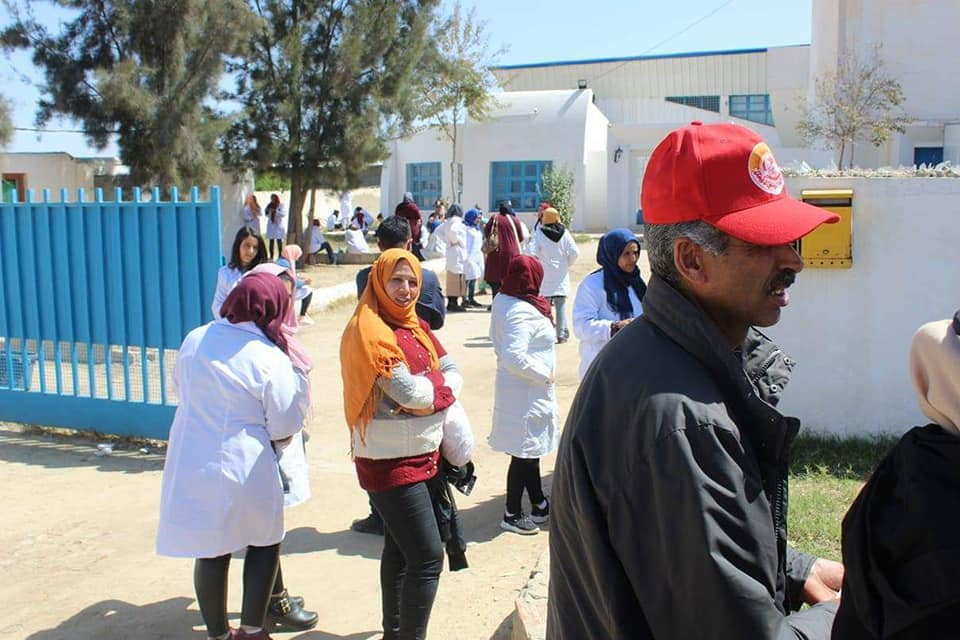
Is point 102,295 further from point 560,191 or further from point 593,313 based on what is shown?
point 560,191

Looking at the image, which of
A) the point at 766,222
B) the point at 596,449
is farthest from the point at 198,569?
the point at 766,222

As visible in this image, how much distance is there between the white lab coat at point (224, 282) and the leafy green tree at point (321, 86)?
14577 mm

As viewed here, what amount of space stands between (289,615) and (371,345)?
60.7 inches

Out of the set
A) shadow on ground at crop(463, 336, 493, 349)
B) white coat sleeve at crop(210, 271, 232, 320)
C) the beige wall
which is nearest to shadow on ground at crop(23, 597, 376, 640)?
white coat sleeve at crop(210, 271, 232, 320)

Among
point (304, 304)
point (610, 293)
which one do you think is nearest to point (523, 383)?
point (610, 293)

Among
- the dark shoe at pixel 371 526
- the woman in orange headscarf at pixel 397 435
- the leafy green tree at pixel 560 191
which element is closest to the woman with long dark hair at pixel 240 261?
the dark shoe at pixel 371 526

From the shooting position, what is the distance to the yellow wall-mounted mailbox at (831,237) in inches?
230

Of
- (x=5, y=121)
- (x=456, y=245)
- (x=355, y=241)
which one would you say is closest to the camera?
(x=456, y=245)

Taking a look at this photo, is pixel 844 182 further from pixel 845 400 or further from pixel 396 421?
pixel 396 421

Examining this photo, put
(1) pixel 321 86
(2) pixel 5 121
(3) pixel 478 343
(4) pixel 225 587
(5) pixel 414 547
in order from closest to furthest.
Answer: (5) pixel 414 547
(4) pixel 225 587
(3) pixel 478 343
(2) pixel 5 121
(1) pixel 321 86

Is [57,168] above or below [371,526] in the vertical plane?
above

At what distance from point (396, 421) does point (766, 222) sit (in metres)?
2.49

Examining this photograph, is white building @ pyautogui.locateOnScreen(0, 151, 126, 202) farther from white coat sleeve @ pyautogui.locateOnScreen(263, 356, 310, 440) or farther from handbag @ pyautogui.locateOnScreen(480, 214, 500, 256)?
white coat sleeve @ pyautogui.locateOnScreen(263, 356, 310, 440)

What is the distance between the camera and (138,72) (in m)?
18.4
